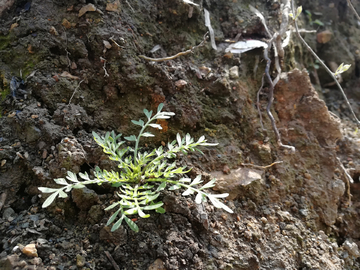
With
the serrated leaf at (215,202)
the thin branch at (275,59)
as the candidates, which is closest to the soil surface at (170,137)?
the thin branch at (275,59)

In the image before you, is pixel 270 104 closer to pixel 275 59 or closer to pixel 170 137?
pixel 275 59

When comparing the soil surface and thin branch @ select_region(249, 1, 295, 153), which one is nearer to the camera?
the soil surface

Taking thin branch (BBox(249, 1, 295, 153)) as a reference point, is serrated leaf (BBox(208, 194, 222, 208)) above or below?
below

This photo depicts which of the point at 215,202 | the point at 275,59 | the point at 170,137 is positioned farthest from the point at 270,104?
the point at 215,202

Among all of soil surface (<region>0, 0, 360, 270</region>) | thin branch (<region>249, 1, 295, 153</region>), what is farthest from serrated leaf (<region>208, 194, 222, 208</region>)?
thin branch (<region>249, 1, 295, 153</region>)

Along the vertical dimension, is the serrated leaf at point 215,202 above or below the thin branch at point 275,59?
below

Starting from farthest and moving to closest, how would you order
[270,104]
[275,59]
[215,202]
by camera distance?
[275,59]
[270,104]
[215,202]

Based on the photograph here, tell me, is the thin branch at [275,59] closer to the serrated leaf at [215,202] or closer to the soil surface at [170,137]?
the soil surface at [170,137]

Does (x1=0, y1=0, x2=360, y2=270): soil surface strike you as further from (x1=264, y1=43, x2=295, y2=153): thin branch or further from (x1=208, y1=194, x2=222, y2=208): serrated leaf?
(x1=208, y1=194, x2=222, y2=208): serrated leaf
